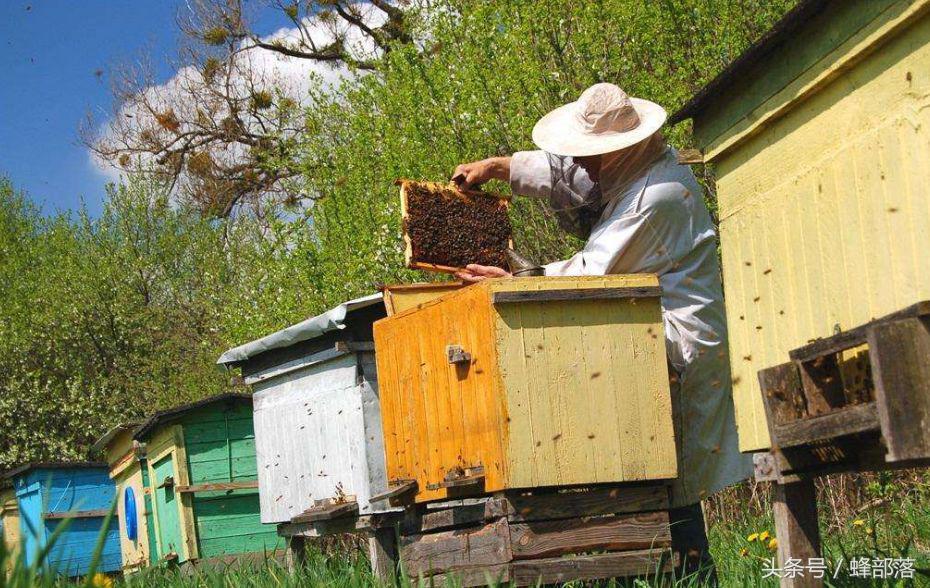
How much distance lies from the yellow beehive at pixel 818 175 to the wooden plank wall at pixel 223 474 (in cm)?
698

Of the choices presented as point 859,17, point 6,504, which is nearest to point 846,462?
point 859,17

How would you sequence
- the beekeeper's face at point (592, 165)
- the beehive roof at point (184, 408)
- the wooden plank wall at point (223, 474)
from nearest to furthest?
the beekeeper's face at point (592, 165) → the beehive roof at point (184, 408) → the wooden plank wall at point (223, 474)

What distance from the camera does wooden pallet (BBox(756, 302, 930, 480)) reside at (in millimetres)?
3186

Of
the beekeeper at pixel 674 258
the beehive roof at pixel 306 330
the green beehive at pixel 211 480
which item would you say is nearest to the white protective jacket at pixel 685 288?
the beekeeper at pixel 674 258

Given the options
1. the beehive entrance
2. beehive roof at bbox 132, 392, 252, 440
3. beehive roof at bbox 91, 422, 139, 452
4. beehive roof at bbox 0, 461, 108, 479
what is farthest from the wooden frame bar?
beehive roof at bbox 0, 461, 108, 479

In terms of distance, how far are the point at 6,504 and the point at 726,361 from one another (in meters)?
14.4

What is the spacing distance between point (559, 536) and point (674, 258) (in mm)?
1282

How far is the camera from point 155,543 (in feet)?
38.6

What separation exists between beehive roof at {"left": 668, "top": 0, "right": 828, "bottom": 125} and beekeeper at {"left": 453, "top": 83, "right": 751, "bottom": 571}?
416mm

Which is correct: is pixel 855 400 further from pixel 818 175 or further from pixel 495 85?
pixel 495 85

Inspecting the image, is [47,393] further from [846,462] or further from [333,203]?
[846,462]

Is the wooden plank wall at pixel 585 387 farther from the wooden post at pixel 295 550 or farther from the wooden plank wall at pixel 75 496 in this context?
the wooden plank wall at pixel 75 496

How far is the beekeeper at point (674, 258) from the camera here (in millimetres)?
4750

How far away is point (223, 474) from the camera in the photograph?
10508 millimetres
